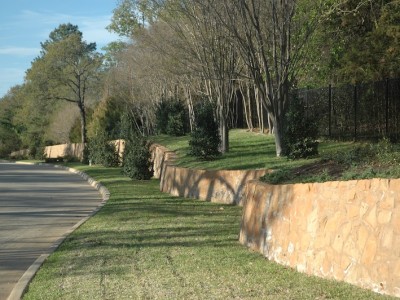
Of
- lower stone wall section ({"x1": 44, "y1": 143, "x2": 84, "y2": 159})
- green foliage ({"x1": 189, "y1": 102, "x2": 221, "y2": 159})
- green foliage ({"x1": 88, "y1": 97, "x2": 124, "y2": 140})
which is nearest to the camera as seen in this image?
green foliage ({"x1": 189, "y1": 102, "x2": 221, "y2": 159})

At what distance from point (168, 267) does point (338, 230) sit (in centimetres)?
246

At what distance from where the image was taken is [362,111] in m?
21.0

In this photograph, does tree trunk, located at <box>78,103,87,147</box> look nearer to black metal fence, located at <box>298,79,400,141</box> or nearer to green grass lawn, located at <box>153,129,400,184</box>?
black metal fence, located at <box>298,79,400,141</box>

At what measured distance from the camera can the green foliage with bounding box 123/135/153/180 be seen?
2819 cm

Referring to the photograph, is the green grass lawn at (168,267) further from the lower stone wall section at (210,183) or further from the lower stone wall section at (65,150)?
the lower stone wall section at (65,150)

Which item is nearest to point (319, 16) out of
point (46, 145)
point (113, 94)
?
point (113, 94)

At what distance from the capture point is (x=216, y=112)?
86.5 ft

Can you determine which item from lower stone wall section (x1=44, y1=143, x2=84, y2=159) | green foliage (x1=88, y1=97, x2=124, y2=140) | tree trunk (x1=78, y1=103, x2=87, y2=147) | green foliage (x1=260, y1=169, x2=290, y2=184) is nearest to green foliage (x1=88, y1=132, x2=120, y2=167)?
green foliage (x1=88, y1=97, x2=124, y2=140)

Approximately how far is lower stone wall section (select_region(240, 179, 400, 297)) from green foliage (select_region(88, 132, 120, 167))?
3295cm

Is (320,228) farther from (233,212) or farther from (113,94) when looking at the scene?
(113,94)

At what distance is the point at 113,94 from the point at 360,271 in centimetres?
4605

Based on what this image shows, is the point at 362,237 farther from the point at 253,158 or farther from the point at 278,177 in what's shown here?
the point at 253,158

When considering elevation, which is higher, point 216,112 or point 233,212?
point 216,112

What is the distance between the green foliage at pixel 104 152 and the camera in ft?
138
